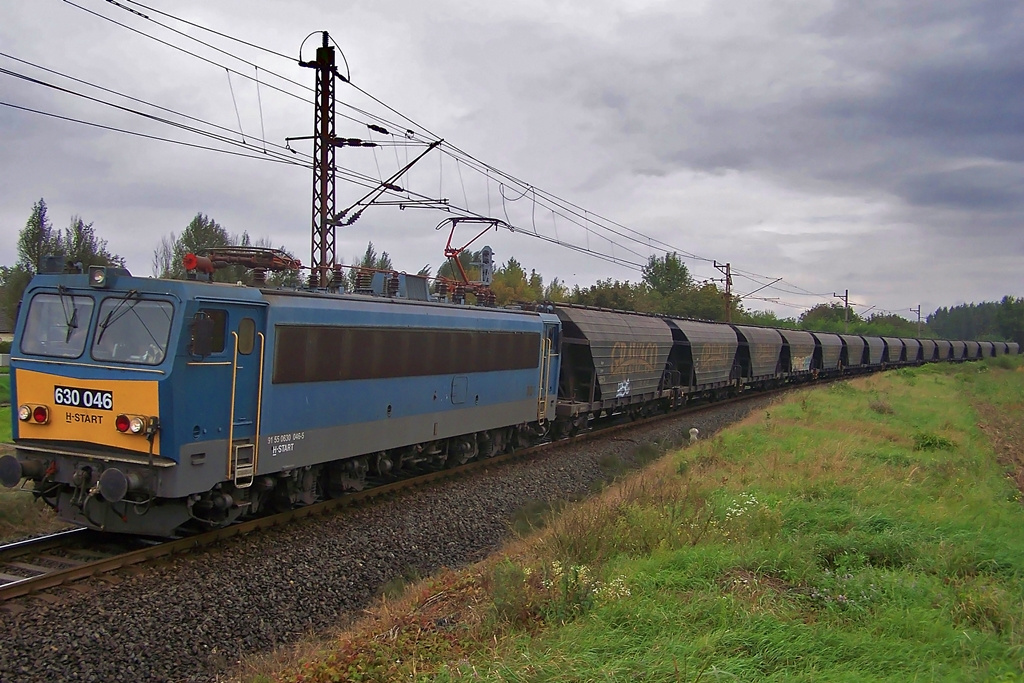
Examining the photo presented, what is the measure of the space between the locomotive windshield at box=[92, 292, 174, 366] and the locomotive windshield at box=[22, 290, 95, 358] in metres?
0.22

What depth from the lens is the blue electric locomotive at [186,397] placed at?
27.3ft

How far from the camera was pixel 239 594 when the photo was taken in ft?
26.2

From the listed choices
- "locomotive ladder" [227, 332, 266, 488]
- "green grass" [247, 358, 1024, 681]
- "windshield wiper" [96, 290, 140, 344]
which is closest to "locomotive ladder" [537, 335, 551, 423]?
"green grass" [247, 358, 1024, 681]

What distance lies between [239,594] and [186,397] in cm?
216

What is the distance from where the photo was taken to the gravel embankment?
6.46 metres

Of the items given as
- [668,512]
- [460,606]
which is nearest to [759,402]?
[668,512]

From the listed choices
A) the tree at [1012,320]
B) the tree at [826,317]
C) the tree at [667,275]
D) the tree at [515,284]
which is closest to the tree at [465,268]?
the tree at [515,284]

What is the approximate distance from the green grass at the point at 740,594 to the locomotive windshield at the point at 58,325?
15.1 ft

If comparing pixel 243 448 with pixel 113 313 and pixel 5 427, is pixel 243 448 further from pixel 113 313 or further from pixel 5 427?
pixel 5 427

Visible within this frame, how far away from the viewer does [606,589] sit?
22.5 feet

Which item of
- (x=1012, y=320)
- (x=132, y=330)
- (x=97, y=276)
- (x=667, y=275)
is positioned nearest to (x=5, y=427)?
(x=97, y=276)

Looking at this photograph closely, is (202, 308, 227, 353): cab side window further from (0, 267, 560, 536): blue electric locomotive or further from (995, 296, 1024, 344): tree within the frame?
(995, 296, 1024, 344): tree

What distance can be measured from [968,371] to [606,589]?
180 feet

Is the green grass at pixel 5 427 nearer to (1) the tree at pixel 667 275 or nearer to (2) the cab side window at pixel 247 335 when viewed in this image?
(2) the cab side window at pixel 247 335
